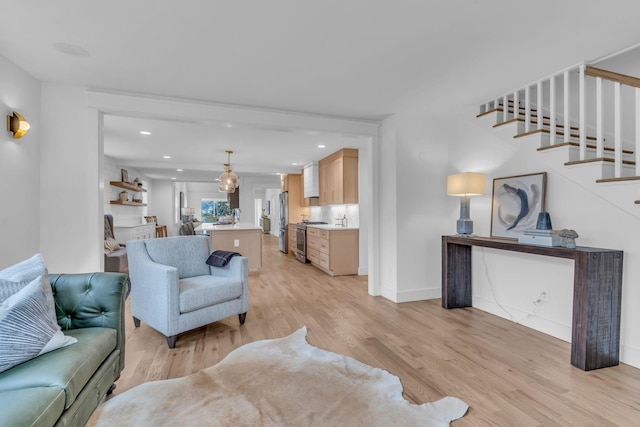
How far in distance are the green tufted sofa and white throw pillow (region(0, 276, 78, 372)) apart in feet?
0.13

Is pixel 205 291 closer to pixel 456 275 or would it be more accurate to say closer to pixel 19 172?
pixel 19 172

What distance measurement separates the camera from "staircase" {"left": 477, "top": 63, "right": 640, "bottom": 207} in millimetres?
2281

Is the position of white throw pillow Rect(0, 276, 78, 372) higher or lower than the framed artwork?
lower

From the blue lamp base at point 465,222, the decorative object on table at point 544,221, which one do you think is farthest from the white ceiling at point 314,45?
the decorative object on table at point 544,221

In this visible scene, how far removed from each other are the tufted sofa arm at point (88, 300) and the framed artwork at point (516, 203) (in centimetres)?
352

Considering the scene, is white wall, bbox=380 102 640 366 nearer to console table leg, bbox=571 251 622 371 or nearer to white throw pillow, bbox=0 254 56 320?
console table leg, bbox=571 251 622 371

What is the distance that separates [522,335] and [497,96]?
2.42 m

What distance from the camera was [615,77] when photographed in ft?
7.06

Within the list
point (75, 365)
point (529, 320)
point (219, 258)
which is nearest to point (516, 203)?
point (529, 320)

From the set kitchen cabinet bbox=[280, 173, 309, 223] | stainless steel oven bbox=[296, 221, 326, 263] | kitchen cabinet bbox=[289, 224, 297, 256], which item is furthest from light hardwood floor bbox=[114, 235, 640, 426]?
kitchen cabinet bbox=[280, 173, 309, 223]

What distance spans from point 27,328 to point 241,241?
403cm

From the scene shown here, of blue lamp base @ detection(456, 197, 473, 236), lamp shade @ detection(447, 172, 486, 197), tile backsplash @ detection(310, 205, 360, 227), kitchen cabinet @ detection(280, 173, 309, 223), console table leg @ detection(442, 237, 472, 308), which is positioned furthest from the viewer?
kitchen cabinet @ detection(280, 173, 309, 223)

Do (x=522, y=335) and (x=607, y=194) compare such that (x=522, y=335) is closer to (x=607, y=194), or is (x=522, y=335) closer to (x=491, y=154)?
(x=607, y=194)

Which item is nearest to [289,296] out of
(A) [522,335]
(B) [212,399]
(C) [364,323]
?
(C) [364,323]
